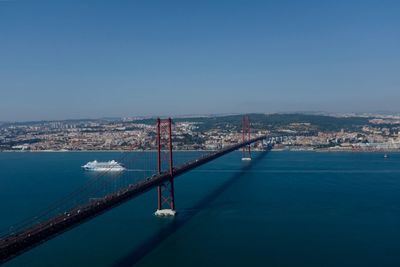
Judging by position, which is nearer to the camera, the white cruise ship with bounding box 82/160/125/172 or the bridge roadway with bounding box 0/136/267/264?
the bridge roadway with bounding box 0/136/267/264

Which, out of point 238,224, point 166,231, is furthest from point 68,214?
point 238,224

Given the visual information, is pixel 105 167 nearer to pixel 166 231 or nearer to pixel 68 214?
pixel 166 231

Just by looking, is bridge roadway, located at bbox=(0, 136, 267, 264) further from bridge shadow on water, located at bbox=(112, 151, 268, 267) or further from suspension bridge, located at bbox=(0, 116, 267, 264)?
bridge shadow on water, located at bbox=(112, 151, 268, 267)

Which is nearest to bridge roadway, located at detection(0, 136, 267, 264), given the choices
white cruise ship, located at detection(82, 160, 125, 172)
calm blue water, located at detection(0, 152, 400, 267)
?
calm blue water, located at detection(0, 152, 400, 267)

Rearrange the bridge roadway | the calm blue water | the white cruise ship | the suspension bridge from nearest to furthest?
1. the bridge roadway
2. the suspension bridge
3. the calm blue water
4. the white cruise ship

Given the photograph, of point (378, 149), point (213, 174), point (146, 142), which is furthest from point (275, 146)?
point (213, 174)

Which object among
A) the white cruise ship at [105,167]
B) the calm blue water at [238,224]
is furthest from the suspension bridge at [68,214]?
the white cruise ship at [105,167]

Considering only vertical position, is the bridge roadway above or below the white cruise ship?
above

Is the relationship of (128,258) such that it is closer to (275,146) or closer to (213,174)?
(213,174)

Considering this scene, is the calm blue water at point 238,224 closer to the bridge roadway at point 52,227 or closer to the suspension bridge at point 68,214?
the suspension bridge at point 68,214
